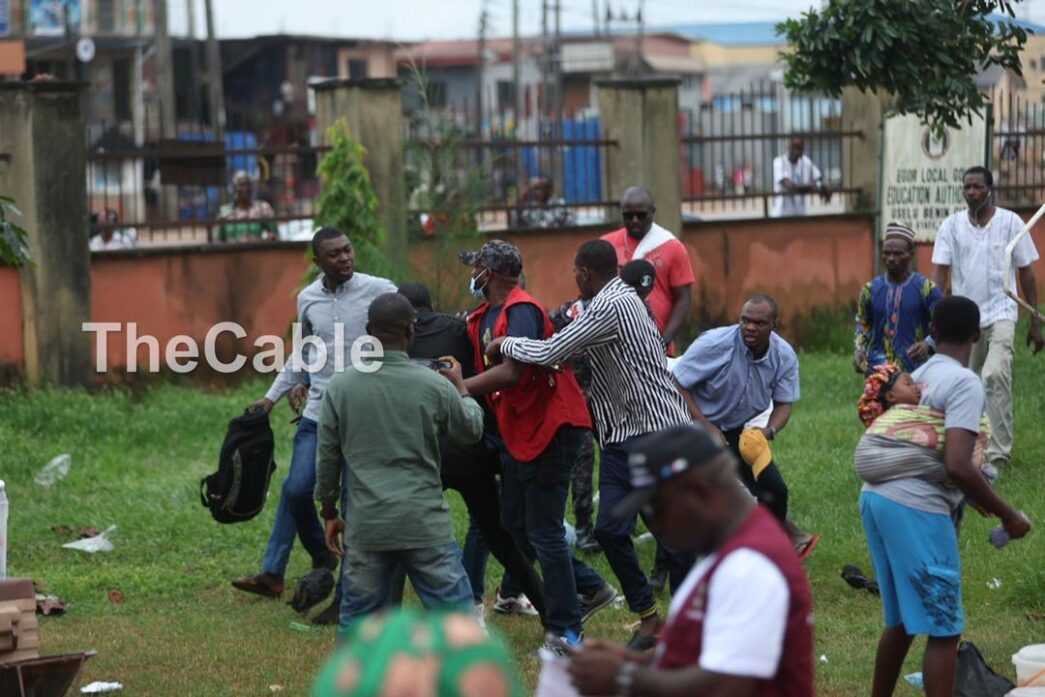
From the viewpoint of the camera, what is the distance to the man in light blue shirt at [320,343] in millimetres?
8297

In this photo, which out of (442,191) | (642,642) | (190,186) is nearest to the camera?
(642,642)

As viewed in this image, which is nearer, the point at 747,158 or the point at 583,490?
the point at 583,490

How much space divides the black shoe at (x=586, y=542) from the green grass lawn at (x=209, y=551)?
0.06 m

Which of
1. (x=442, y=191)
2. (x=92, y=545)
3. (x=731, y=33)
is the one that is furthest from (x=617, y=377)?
(x=731, y=33)

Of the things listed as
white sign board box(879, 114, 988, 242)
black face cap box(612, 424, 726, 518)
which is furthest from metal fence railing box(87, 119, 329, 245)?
black face cap box(612, 424, 726, 518)

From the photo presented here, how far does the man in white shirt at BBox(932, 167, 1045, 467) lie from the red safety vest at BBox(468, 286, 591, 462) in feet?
14.0

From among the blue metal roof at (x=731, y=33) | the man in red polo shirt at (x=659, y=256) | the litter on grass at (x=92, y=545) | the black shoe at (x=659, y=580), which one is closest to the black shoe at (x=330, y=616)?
the black shoe at (x=659, y=580)

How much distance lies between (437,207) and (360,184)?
1063 millimetres

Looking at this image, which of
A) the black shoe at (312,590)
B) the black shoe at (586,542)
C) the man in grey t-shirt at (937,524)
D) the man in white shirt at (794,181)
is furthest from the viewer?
the man in white shirt at (794,181)

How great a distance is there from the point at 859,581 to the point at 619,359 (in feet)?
7.13

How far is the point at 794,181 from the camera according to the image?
18.3 metres

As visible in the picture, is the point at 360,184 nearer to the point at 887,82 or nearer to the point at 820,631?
the point at 887,82

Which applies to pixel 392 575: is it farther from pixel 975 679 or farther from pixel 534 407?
pixel 975 679

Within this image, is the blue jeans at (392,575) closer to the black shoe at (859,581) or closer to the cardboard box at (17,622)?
the cardboard box at (17,622)
